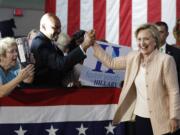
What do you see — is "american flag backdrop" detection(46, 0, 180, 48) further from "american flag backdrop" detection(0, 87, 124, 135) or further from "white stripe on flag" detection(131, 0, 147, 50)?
"american flag backdrop" detection(0, 87, 124, 135)

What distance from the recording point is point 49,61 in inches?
166

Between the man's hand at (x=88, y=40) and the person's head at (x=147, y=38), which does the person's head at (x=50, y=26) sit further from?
the person's head at (x=147, y=38)

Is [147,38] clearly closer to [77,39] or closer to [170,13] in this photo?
[77,39]

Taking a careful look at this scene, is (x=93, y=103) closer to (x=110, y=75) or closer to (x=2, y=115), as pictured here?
(x=2, y=115)

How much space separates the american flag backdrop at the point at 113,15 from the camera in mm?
6414

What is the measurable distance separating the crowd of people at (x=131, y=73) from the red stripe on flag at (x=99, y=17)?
6.74 ft

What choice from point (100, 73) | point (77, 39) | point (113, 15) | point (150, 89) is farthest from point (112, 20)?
point (150, 89)

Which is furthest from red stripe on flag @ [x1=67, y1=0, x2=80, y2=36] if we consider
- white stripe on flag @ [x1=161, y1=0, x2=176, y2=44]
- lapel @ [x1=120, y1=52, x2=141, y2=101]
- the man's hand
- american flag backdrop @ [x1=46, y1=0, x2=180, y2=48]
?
lapel @ [x1=120, y1=52, x2=141, y2=101]

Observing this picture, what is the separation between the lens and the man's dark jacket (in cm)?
414

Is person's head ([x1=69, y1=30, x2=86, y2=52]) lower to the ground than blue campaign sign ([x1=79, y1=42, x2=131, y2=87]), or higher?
higher

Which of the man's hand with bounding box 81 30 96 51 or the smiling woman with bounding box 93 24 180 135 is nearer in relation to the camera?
the smiling woman with bounding box 93 24 180 135

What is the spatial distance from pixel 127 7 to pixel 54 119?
2487 mm

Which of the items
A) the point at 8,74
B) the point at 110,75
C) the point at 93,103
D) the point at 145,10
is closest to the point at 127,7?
the point at 145,10

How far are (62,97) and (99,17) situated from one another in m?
2.29
